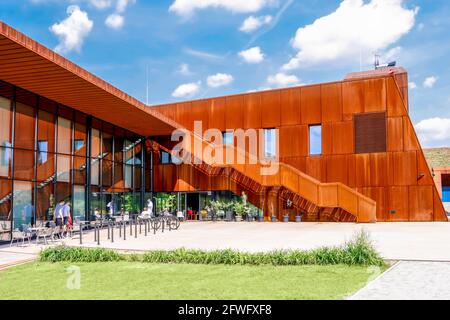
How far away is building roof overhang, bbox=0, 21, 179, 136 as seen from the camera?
13.5 m

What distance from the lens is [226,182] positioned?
29359mm

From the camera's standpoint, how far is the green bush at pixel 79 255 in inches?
456

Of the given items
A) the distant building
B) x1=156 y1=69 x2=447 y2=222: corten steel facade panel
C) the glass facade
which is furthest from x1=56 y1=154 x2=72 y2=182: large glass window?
the distant building

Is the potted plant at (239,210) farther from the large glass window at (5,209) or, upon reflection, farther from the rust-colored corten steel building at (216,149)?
the large glass window at (5,209)

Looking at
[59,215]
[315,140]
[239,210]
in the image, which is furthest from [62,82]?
[315,140]

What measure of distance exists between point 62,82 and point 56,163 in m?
4.14

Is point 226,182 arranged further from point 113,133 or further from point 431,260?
point 431,260

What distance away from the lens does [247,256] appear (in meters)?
10.8

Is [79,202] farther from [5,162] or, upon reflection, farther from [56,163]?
[5,162]

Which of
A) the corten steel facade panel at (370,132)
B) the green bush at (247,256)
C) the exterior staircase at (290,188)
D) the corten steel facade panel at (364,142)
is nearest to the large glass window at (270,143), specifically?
the corten steel facade panel at (364,142)

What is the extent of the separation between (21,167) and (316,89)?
17.9 meters

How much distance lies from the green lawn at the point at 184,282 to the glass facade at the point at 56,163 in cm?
668
